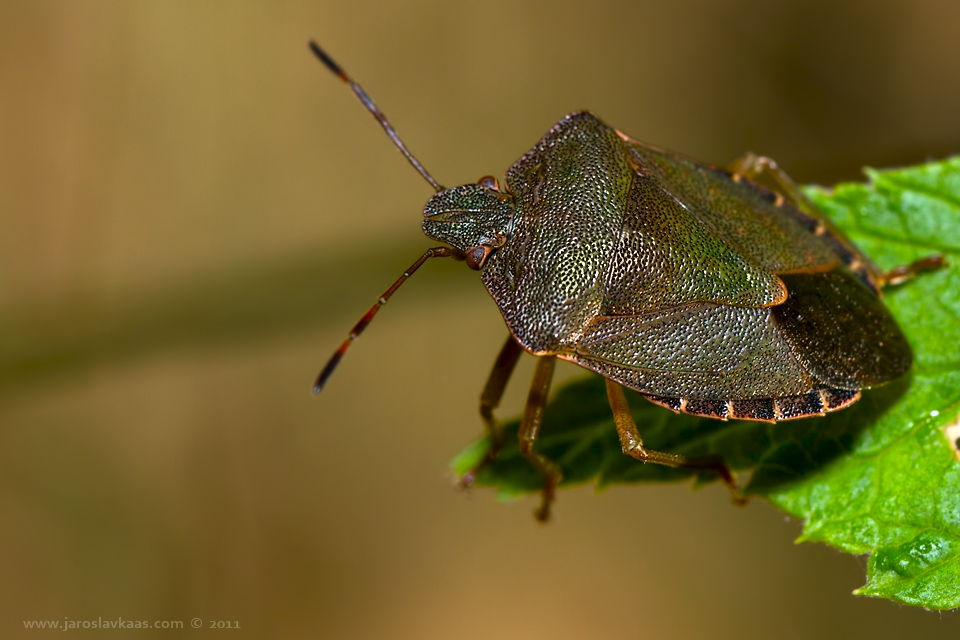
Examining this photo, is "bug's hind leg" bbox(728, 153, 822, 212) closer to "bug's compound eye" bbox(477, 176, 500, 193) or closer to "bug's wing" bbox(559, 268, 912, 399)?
"bug's wing" bbox(559, 268, 912, 399)

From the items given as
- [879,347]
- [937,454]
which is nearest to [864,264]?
[879,347]

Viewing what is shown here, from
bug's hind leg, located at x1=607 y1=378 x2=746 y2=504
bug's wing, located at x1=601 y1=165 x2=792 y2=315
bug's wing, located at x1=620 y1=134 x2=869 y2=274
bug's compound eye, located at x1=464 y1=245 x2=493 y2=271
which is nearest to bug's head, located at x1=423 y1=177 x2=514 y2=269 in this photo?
bug's compound eye, located at x1=464 y1=245 x2=493 y2=271

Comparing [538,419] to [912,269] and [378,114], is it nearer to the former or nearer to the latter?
[378,114]

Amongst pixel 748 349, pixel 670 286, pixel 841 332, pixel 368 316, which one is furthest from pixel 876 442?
pixel 368 316

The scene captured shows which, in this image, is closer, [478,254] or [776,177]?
[478,254]

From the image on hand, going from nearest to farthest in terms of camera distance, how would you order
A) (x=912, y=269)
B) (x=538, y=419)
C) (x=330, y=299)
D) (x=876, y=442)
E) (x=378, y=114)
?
1. (x=876, y=442)
2. (x=912, y=269)
3. (x=538, y=419)
4. (x=378, y=114)
5. (x=330, y=299)

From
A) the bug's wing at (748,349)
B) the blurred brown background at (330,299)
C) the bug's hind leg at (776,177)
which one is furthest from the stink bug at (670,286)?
the blurred brown background at (330,299)

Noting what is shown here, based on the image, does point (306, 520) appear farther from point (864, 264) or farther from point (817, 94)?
point (817, 94)

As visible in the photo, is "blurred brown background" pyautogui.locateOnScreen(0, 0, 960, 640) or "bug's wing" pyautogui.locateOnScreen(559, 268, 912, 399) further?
"blurred brown background" pyautogui.locateOnScreen(0, 0, 960, 640)
